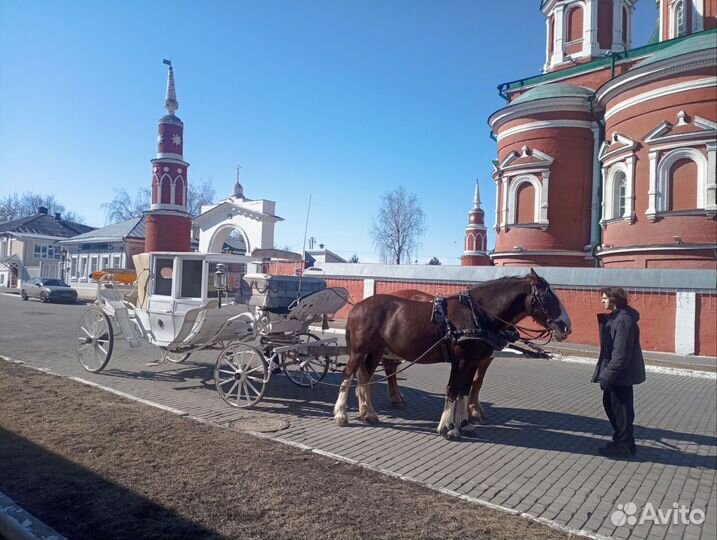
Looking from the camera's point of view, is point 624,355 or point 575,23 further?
point 575,23

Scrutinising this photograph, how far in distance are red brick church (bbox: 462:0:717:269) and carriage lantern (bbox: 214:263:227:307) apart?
41.0 ft

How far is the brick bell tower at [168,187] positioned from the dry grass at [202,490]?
26.5 m

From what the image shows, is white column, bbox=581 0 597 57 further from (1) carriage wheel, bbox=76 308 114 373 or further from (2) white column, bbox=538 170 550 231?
(1) carriage wheel, bbox=76 308 114 373

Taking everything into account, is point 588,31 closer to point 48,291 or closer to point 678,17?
point 678,17

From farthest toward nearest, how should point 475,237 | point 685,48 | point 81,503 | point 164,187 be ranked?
point 475,237
point 164,187
point 685,48
point 81,503

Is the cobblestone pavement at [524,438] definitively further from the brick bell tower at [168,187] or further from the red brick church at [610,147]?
the brick bell tower at [168,187]

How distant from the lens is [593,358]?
13969 millimetres

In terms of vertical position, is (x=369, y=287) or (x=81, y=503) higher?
(x=369, y=287)

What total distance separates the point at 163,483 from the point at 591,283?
1434 cm

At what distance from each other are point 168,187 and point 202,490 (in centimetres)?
2943

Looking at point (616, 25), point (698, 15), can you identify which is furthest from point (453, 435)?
point (616, 25)

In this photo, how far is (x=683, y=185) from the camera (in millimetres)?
16469

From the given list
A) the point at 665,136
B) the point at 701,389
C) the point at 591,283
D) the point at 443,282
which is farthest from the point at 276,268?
Answer: the point at 701,389

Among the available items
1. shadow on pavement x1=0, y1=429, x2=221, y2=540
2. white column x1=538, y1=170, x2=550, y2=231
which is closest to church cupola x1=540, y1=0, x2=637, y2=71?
white column x1=538, y1=170, x2=550, y2=231
